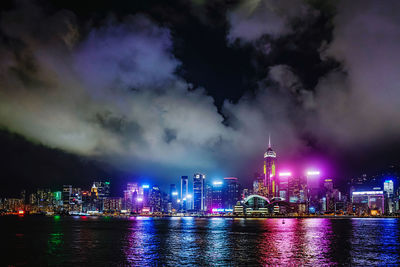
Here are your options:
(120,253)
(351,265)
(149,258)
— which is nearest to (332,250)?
(351,265)

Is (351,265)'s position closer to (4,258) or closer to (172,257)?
(172,257)

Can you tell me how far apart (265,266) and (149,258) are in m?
17.0

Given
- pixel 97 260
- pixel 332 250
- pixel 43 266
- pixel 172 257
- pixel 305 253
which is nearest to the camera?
pixel 43 266

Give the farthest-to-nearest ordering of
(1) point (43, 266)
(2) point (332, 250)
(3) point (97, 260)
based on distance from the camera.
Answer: (2) point (332, 250)
(3) point (97, 260)
(1) point (43, 266)

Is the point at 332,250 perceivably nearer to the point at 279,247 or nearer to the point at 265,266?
the point at 279,247

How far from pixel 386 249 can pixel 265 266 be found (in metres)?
31.1

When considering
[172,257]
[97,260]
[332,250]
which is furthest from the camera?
[332,250]

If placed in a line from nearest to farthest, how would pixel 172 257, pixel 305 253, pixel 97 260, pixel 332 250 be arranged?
pixel 97 260, pixel 172 257, pixel 305 253, pixel 332 250

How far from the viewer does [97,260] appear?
50156mm

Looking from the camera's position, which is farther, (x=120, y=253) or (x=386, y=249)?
(x=386, y=249)

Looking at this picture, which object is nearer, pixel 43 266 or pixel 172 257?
pixel 43 266

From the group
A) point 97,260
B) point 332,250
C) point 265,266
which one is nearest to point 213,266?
point 265,266

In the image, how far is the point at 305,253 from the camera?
58375 mm

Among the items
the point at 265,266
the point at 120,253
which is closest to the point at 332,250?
the point at 265,266
